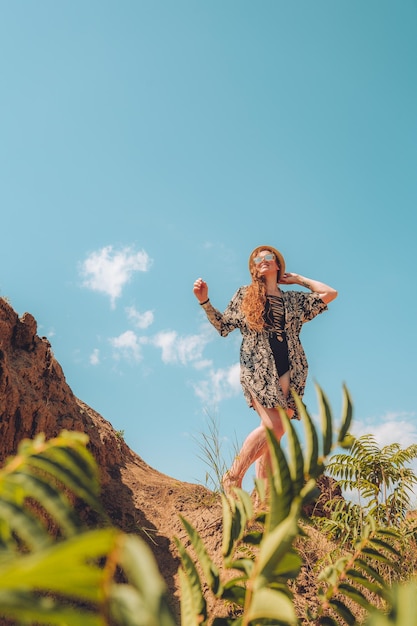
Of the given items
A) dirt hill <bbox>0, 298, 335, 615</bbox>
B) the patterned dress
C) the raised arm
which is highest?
the raised arm

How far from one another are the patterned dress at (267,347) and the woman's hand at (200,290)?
93 mm

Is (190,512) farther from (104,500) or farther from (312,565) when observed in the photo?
(312,565)

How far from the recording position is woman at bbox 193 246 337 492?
482cm

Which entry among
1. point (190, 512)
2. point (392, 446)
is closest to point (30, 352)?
point (190, 512)

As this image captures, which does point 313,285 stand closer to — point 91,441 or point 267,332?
point 267,332

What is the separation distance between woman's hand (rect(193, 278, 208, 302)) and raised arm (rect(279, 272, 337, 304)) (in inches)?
33.4

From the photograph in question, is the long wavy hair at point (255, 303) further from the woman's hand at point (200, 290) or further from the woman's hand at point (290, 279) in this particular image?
the woman's hand at point (200, 290)

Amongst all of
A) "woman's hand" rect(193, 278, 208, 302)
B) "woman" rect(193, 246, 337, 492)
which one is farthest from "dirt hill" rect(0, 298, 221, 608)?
"woman's hand" rect(193, 278, 208, 302)

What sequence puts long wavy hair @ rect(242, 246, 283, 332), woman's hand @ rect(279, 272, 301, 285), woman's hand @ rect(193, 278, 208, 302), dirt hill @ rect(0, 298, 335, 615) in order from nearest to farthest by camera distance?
1. dirt hill @ rect(0, 298, 335, 615)
2. long wavy hair @ rect(242, 246, 283, 332)
3. woman's hand @ rect(193, 278, 208, 302)
4. woman's hand @ rect(279, 272, 301, 285)

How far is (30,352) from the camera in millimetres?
5367

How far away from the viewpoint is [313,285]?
5.34 metres

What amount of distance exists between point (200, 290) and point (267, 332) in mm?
788

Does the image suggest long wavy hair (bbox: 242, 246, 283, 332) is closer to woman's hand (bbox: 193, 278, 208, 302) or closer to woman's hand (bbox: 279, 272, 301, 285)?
woman's hand (bbox: 279, 272, 301, 285)

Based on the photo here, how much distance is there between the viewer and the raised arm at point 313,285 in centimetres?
526
